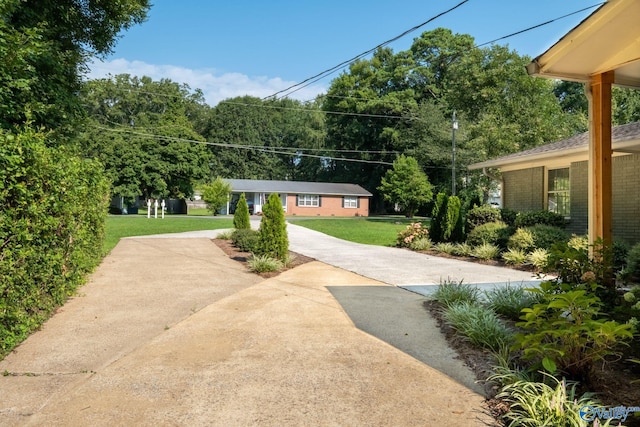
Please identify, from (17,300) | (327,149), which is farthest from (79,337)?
(327,149)

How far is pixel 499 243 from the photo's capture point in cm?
1234

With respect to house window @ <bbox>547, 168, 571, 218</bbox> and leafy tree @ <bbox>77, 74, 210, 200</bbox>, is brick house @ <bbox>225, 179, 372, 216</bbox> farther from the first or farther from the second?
house window @ <bbox>547, 168, 571, 218</bbox>

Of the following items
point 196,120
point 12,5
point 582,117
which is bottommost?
point 12,5

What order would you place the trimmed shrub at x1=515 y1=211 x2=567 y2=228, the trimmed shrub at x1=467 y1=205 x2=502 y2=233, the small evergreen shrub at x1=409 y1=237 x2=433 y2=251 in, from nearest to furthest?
1. the trimmed shrub at x1=515 y1=211 x2=567 y2=228
2. the trimmed shrub at x1=467 y1=205 x2=502 y2=233
3. the small evergreen shrub at x1=409 y1=237 x2=433 y2=251

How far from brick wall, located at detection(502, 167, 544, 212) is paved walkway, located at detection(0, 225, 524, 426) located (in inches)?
361

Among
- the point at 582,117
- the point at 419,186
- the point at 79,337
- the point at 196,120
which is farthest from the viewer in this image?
the point at 196,120

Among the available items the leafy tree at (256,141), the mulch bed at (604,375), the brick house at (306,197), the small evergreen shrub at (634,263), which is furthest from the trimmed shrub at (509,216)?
the leafy tree at (256,141)

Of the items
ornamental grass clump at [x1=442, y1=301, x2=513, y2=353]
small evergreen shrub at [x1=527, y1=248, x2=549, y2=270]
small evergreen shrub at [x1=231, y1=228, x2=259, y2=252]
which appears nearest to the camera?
ornamental grass clump at [x1=442, y1=301, x2=513, y2=353]

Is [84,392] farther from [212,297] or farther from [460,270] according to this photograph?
[460,270]

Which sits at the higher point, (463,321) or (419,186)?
(419,186)

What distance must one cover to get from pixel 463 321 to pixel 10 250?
4.52 m

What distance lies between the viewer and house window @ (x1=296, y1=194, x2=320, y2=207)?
46.8 m

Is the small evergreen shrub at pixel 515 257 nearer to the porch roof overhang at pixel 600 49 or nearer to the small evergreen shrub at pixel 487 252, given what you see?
the small evergreen shrub at pixel 487 252

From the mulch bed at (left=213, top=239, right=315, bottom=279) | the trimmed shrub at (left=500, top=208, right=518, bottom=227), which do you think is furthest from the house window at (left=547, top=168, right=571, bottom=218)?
the mulch bed at (left=213, top=239, right=315, bottom=279)
